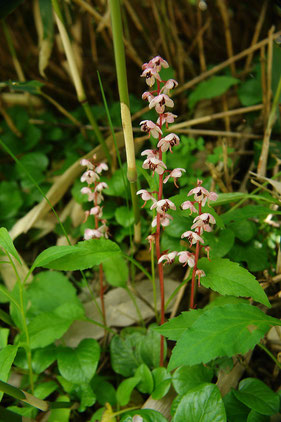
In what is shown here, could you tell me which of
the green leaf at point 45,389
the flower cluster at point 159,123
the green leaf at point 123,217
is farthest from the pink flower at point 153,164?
the green leaf at point 45,389

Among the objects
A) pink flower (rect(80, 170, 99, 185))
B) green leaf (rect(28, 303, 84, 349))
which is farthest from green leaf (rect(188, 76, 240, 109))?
green leaf (rect(28, 303, 84, 349))

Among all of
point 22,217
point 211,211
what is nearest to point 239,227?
point 211,211

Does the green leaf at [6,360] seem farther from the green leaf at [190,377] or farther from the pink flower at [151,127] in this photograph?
the pink flower at [151,127]

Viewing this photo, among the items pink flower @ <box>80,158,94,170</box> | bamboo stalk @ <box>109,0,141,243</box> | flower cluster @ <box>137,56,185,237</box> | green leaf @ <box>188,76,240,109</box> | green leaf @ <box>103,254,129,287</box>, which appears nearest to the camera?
flower cluster @ <box>137,56,185,237</box>

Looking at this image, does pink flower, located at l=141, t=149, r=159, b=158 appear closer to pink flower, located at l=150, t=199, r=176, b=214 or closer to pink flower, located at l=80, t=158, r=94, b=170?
pink flower, located at l=150, t=199, r=176, b=214

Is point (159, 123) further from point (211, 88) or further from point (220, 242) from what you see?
point (211, 88)
